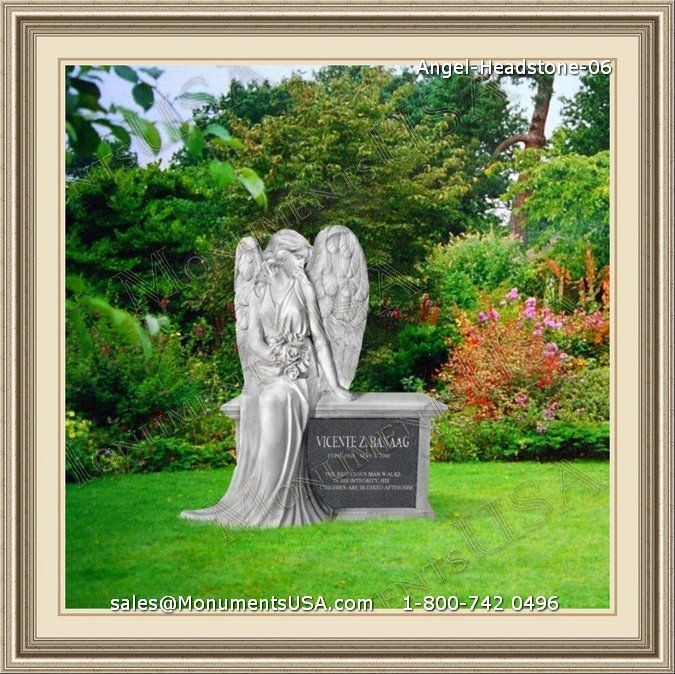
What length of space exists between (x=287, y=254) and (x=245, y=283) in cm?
41

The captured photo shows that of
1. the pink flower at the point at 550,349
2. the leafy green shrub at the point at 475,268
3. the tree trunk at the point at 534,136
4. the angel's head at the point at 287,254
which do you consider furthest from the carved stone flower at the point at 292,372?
the tree trunk at the point at 534,136

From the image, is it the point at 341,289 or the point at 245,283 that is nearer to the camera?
the point at 245,283

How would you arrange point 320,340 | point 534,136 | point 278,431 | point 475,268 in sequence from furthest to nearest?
point 534,136 < point 475,268 < point 320,340 < point 278,431

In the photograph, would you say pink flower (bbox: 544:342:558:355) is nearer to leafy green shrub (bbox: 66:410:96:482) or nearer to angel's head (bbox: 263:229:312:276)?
angel's head (bbox: 263:229:312:276)

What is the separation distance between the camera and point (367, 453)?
8.13m

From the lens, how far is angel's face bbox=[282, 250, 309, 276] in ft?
27.6

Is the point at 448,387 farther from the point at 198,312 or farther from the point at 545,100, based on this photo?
the point at 545,100

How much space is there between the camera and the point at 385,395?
28.6 ft

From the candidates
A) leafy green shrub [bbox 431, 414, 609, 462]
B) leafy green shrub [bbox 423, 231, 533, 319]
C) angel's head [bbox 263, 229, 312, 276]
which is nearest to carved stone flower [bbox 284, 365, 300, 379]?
angel's head [bbox 263, 229, 312, 276]

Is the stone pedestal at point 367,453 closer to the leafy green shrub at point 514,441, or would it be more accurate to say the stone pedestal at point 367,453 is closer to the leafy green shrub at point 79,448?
the leafy green shrub at point 514,441

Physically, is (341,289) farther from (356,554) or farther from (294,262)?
(356,554)

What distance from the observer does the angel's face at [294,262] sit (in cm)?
842

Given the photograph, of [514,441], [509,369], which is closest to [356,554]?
[514,441]
